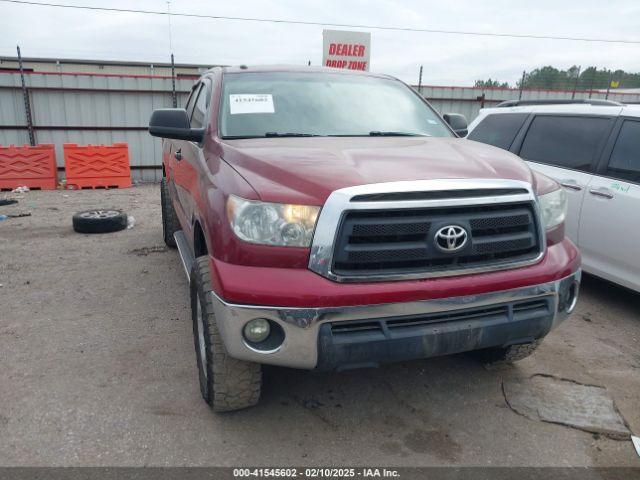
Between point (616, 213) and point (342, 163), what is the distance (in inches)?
116

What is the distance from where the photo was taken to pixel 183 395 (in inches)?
114

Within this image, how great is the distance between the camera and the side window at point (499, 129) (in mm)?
5457

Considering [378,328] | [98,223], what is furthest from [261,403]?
[98,223]

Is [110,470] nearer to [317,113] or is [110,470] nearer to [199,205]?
[199,205]

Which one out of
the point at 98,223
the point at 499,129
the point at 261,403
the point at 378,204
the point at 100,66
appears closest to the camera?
the point at 378,204

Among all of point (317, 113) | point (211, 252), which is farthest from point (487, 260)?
point (317, 113)

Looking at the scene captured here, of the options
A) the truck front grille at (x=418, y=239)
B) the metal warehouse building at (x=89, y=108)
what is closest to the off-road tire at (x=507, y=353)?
the truck front grille at (x=418, y=239)

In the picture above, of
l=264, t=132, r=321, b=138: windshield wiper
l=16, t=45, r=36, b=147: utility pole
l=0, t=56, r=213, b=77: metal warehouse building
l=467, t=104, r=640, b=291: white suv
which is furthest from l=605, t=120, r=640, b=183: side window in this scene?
l=0, t=56, r=213, b=77: metal warehouse building

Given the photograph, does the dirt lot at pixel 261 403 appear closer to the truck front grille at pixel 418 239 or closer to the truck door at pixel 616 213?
the truck door at pixel 616 213

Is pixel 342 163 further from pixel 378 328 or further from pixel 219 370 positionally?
pixel 219 370

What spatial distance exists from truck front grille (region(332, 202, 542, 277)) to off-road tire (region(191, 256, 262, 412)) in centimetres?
73

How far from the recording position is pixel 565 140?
4.87 metres

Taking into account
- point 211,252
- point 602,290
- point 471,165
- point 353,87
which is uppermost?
point 353,87

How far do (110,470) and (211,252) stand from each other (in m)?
1.09
